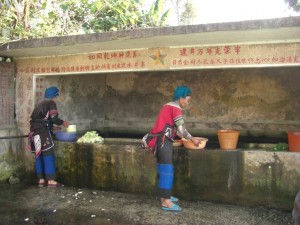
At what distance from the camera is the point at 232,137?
5707 millimetres

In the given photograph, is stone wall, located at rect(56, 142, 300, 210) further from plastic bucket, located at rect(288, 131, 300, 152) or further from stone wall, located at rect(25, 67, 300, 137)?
stone wall, located at rect(25, 67, 300, 137)

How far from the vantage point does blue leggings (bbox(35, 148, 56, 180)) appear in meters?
6.75

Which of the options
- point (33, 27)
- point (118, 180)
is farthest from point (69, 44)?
point (33, 27)

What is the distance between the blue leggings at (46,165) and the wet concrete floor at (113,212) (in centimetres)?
52

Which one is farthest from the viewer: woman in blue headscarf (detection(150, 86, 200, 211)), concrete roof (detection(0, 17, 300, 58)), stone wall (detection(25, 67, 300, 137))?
stone wall (detection(25, 67, 300, 137))

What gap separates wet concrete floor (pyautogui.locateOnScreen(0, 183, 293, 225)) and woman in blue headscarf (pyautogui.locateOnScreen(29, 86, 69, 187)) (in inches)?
22.8

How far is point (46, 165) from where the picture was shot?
676 cm

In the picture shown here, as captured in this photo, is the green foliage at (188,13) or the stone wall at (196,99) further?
the green foliage at (188,13)

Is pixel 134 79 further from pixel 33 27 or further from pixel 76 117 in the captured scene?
pixel 33 27

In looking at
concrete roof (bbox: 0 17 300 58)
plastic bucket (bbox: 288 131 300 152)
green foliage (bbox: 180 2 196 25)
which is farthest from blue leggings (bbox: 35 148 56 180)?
green foliage (bbox: 180 2 196 25)

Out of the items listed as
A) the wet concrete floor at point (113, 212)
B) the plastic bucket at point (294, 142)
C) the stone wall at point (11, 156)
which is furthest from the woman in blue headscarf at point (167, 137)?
the stone wall at point (11, 156)

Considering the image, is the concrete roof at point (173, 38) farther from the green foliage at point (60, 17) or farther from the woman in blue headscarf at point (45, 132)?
the green foliage at point (60, 17)

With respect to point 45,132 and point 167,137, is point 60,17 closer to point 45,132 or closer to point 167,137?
point 45,132

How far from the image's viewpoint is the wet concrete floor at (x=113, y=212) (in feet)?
16.2
